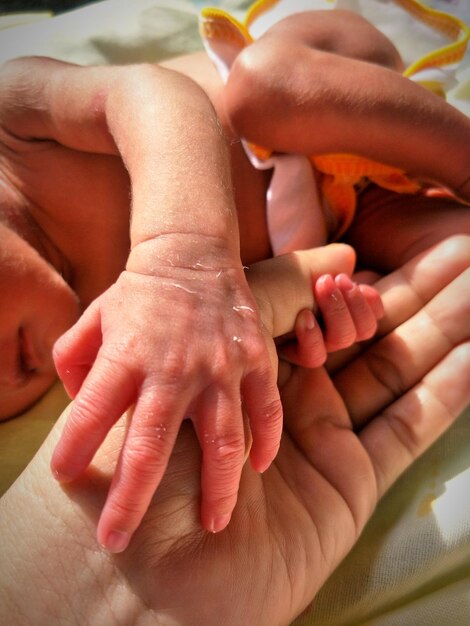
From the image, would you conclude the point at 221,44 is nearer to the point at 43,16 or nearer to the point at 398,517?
the point at 43,16

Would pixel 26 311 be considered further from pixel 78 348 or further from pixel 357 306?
pixel 357 306

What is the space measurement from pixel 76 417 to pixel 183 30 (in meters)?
A: 0.84

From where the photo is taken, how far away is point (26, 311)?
587 millimetres

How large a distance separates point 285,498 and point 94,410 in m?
0.24

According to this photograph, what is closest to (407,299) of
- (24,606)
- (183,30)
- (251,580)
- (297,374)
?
(297,374)

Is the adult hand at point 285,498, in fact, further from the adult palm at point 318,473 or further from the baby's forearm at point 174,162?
the baby's forearm at point 174,162

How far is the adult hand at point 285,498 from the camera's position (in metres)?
0.42

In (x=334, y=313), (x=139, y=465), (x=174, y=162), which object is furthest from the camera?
(x=334, y=313)

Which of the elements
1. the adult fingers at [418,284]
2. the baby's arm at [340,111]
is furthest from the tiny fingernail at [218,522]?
the baby's arm at [340,111]

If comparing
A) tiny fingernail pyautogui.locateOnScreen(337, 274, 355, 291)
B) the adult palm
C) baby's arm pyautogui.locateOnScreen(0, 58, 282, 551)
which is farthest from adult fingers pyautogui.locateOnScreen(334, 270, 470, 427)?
baby's arm pyautogui.locateOnScreen(0, 58, 282, 551)

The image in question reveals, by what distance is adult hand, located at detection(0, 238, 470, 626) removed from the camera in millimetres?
417

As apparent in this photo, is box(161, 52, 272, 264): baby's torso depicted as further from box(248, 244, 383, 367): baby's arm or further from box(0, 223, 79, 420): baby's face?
box(0, 223, 79, 420): baby's face

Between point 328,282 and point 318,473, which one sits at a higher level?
point 328,282

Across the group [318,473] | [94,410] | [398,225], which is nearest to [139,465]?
[94,410]
